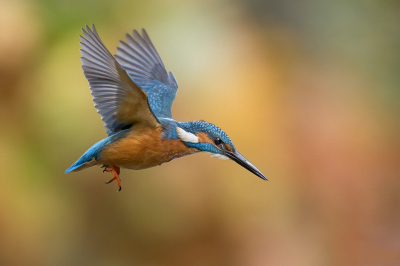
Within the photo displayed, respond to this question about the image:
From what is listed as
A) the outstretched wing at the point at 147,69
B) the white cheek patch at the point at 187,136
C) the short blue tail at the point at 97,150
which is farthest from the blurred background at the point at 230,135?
the white cheek patch at the point at 187,136

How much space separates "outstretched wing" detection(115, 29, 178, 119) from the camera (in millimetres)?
1289

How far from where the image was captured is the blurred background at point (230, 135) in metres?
1.98

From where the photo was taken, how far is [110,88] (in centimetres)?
93

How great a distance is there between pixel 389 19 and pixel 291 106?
759mm

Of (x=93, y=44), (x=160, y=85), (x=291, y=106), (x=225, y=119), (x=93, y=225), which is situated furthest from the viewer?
(x=291, y=106)

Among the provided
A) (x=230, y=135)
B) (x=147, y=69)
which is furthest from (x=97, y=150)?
(x=230, y=135)

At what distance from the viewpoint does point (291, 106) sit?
2.31m

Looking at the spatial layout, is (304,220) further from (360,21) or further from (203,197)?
(360,21)

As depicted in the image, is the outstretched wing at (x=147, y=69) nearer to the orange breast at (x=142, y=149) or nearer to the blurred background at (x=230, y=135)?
the orange breast at (x=142, y=149)

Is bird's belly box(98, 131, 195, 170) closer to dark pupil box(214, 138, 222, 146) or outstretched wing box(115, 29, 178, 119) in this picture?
dark pupil box(214, 138, 222, 146)

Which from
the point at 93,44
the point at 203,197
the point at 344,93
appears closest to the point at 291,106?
the point at 344,93

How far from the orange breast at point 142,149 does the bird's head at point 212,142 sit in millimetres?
26

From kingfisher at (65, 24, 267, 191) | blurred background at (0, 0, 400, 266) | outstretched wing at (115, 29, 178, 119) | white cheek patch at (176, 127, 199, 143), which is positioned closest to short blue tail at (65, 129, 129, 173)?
kingfisher at (65, 24, 267, 191)

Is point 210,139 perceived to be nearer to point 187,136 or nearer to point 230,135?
point 187,136
